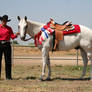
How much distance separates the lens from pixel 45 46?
823 cm

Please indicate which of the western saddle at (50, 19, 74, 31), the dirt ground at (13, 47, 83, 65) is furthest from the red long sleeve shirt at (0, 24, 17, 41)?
the dirt ground at (13, 47, 83, 65)

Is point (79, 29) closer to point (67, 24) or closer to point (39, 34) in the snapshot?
point (67, 24)

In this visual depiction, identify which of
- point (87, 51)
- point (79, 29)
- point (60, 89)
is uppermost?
point (79, 29)

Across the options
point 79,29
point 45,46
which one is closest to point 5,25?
point 45,46

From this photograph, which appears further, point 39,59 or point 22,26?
point 39,59

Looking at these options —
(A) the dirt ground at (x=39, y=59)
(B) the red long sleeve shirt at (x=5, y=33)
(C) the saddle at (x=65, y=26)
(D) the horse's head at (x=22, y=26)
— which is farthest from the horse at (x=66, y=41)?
(A) the dirt ground at (x=39, y=59)

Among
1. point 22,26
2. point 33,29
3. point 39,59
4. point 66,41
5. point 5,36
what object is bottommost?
point 39,59

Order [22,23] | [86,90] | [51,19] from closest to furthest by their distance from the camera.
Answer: [86,90], [22,23], [51,19]

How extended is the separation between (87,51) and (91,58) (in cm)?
26

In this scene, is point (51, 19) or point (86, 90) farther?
point (51, 19)

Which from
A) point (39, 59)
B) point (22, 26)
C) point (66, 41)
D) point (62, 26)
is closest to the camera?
point (22, 26)

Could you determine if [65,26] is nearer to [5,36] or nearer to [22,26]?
[22,26]

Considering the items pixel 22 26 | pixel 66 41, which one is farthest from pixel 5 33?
pixel 66 41

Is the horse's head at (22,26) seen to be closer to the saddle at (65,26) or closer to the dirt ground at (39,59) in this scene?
the saddle at (65,26)
